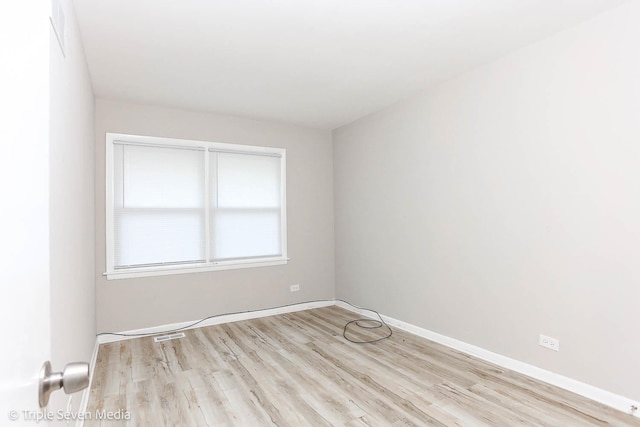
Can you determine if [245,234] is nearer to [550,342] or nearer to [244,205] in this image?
[244,205]

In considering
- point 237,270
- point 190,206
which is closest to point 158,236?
point 190,206

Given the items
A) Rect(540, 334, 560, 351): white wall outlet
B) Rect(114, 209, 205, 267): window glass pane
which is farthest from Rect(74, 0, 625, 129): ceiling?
Rect(540, 334, 560, 351): white wall outlet

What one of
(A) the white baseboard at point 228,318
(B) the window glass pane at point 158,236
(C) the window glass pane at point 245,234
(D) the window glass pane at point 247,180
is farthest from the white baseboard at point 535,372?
(B) the window glass pane at point 158,236

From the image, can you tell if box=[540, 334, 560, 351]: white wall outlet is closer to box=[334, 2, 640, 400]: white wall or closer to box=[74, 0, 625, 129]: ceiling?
box=[334, 2, 640, 400]: white wall

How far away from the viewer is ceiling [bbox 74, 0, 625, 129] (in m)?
2.18

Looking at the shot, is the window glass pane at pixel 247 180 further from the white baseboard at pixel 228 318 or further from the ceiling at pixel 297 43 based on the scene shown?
the white baseboard at pixel 228 318

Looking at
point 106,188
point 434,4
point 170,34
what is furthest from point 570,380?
point 106,188

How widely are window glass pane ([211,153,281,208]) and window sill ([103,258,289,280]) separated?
74 centimetres

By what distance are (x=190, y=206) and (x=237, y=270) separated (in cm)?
100

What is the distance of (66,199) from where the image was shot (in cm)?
173

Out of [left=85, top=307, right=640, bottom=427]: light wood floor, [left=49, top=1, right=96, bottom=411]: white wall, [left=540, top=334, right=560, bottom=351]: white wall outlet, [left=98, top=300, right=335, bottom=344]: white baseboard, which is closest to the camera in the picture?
[left=49, top=1, right=96, bottom=411]: white wall

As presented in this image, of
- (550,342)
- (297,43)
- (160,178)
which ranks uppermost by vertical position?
(297,43)

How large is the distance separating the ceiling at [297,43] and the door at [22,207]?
1868mm

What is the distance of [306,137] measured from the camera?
4.87 m
